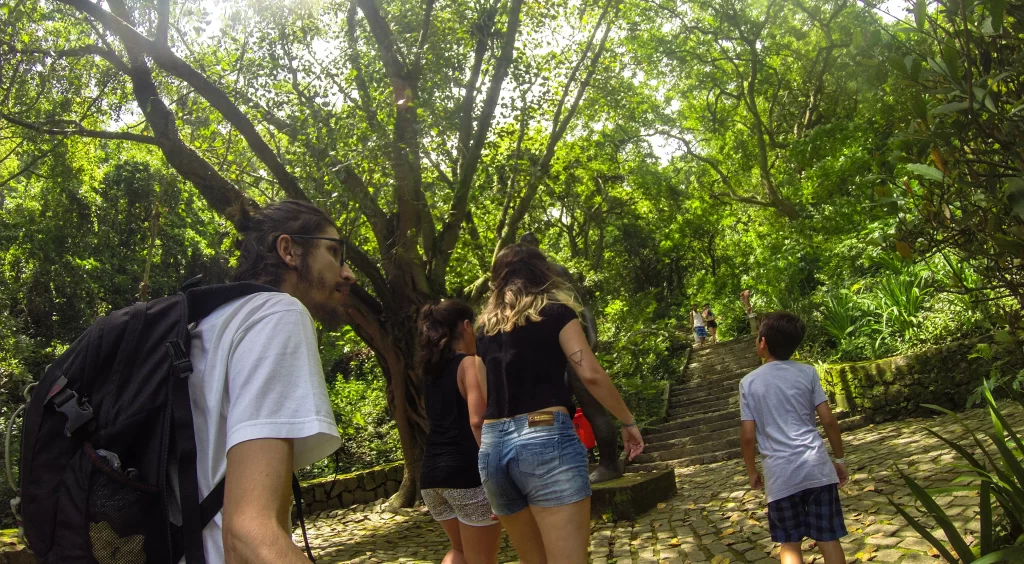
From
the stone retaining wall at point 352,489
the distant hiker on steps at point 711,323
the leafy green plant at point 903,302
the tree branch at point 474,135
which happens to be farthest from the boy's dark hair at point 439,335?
the distant hiker on steps at point 711,323

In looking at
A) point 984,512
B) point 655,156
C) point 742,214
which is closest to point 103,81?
point 984,512

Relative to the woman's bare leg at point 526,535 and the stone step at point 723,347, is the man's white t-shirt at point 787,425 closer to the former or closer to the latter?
the woman's bare leg at point 526,535

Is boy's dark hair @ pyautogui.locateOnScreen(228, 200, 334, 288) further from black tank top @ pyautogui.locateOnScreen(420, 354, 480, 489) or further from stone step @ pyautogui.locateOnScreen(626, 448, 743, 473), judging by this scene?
stone step @ pyautogui.locateOnScreen(626, 448, 743, 473)

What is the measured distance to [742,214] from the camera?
93.0 feet

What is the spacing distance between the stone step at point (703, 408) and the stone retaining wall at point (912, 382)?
2.61 meters

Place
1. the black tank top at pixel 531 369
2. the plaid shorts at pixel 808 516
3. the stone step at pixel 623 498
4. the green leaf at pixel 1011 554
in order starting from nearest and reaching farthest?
the green leaf at pixel 1011 554 → the black tank top at pixel 531 369 → the plaid shorts at pixel 808 516 → the stone step at pixel 623 498

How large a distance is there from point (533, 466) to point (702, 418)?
10.7 m

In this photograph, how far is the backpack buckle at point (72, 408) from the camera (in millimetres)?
1232

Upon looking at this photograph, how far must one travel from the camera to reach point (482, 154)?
11836 mm

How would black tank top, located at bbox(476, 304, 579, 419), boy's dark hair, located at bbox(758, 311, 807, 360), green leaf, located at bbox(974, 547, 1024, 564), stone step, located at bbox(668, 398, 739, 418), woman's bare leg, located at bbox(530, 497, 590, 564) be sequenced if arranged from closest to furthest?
green leaf, located at bbox(974, 547, 1024, 564), woman's bare leg, located at bbox(530, 497, 590, 564), black tank top, located at bbox(476, 304, 579, 419), boy's dark hair, located at bbox(758, 311, 807, 360), stone step, located at bbox(668, 398, 739, 418)

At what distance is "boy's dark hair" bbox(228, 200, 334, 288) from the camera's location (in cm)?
166

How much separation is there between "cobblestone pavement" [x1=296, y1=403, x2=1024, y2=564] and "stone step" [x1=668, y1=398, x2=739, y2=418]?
3.76 meters

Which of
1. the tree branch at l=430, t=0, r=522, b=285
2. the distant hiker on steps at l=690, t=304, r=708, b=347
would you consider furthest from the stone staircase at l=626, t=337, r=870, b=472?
the distant hiker on steps at l=690, t=304, r=708, b=347

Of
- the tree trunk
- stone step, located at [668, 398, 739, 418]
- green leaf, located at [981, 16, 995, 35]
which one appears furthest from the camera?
stone step, located at [668, 398, 739, 418]
